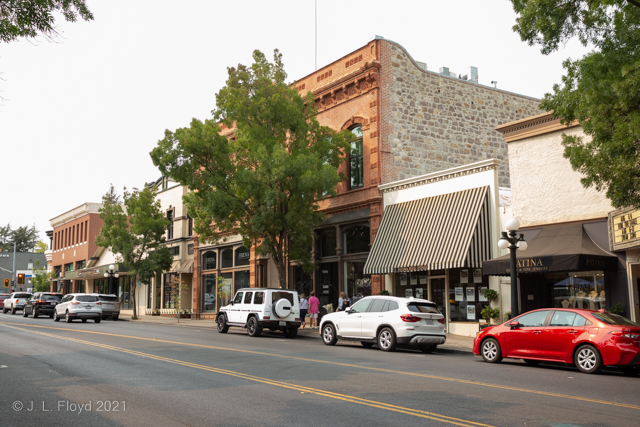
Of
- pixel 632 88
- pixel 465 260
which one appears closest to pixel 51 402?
pixel 632 88

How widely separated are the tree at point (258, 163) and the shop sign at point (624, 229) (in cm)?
1068

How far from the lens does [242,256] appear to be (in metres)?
34.4

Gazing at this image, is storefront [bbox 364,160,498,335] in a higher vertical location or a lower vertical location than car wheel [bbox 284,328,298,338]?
higher

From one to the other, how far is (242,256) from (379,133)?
1263 cm

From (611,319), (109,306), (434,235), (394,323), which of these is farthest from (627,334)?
(109,306)

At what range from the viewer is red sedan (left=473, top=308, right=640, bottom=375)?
1180 centimetres

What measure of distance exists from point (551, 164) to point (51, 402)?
54.2 ft

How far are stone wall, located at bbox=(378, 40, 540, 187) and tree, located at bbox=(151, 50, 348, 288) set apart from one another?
2849mm

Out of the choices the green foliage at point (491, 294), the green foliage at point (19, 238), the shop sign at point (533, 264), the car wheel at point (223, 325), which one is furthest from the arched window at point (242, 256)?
the green foliage at point (19, 238)

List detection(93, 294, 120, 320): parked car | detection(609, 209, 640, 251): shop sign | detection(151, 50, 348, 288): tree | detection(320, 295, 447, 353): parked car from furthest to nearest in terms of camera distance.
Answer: detection(93, 294, 120, 320): parked car
detection(151, 50, 348, 288): tree
detection(320, 295, 447, 353): parked car
detection(609, 209, 640, 251): shop sign

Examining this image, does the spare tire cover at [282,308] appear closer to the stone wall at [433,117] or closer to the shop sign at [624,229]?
the stone wall at [433,117]

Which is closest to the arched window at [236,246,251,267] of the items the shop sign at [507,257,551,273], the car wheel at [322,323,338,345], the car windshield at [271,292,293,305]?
the car windshield at [271,292,293,305]

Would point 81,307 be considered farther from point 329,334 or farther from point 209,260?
point 329,334

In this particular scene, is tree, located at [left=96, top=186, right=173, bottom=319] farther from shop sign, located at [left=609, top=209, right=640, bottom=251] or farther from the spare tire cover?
shop sign, located at [left=609, top=209, right=640, bottom=251]
